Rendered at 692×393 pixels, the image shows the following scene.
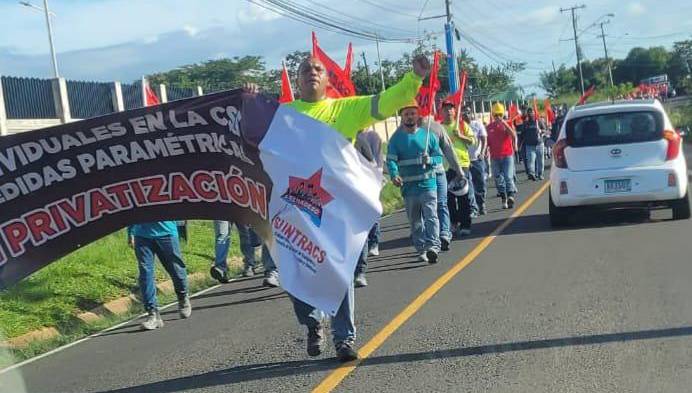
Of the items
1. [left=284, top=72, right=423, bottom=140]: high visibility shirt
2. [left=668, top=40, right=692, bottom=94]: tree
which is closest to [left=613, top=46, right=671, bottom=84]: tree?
[left=668, top=40, right=692, bottom=94]: tree

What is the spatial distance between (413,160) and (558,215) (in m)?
3.22

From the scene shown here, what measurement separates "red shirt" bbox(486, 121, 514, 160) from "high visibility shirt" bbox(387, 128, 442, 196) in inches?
226

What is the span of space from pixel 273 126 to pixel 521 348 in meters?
2.28

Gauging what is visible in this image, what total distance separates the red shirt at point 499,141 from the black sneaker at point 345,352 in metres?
10.1

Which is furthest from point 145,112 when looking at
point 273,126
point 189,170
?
point 273,126

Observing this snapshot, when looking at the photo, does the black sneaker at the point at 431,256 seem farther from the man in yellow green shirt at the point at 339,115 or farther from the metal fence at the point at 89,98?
the metal fence at the point at 89,98

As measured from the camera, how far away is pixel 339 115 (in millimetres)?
6238

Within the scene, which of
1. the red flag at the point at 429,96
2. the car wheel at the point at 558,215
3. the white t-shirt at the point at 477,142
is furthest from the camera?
the white t-shirt at the point at 477,142

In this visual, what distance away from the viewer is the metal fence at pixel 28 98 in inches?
690

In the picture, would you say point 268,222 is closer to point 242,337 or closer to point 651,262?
point 242,337

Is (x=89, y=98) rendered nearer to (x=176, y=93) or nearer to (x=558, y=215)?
(x=176, y=93)

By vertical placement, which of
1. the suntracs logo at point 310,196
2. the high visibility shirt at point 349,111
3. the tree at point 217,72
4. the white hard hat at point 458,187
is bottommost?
the white hard hat at point 458,187

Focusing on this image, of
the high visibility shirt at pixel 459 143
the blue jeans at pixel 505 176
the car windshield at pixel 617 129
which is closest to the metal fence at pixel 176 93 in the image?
the blue jeans at pixel 505 176

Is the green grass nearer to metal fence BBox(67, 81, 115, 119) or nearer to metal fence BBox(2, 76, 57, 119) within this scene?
metal fence BBox(2, 76, 57, 119)
